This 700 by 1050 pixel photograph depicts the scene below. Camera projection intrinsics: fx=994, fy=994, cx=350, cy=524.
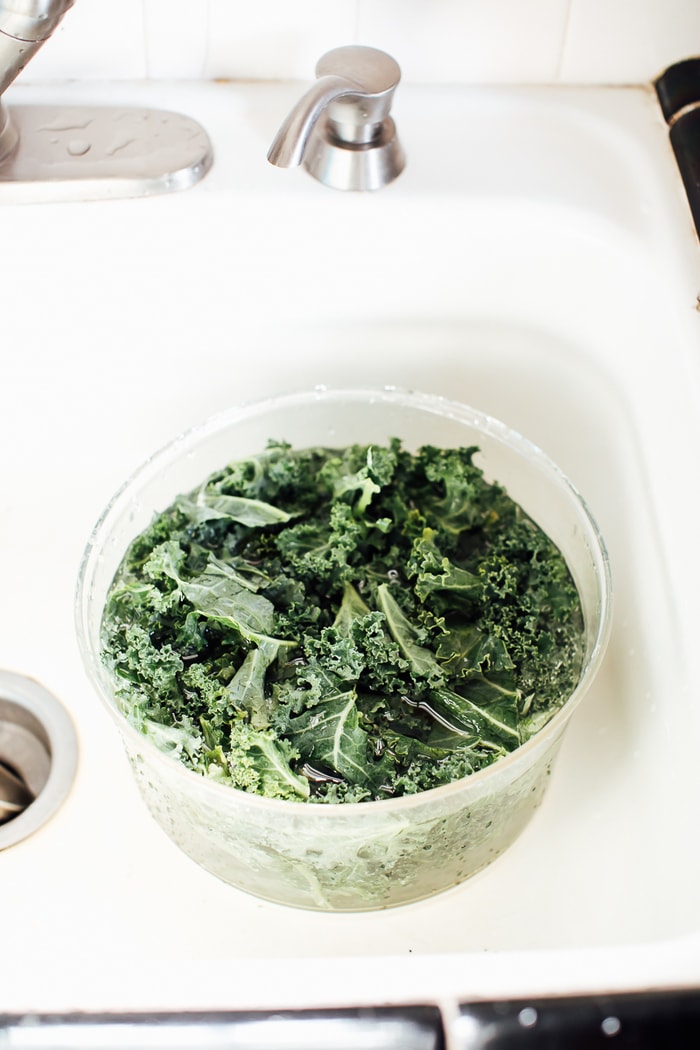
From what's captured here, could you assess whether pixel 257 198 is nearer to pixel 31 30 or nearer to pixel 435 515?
pixel 31 30

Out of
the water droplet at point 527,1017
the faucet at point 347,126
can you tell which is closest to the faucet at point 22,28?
the faucet at point 347,126

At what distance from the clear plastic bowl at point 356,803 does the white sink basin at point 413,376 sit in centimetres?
5

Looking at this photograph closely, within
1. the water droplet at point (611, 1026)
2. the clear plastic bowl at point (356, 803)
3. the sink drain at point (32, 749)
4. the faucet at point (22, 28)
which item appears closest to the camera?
the water droplet at point (611, 1026)

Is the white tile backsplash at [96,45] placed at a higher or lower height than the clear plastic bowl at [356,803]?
higher

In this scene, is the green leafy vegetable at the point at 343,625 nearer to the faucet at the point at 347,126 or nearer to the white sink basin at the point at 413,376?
Answer: the white sink basin at the point at 413,376

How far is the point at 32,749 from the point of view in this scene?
3.19 ft

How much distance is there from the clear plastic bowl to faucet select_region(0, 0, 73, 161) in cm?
34

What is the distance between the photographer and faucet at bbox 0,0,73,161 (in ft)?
2.58

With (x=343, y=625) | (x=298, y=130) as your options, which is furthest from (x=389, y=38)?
(x=343, y=625)

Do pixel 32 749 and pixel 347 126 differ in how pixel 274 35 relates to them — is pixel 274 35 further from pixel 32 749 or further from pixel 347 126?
pixel 32 749

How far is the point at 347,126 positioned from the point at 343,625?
0.48 m

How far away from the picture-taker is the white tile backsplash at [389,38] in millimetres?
996

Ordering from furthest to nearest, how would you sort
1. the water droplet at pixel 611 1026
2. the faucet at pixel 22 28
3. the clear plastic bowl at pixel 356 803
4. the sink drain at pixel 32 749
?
the sink drain at pixel 32 749
the faucet at pixel 22 28
the clear plastic bowl at pixel 356 803
the water droplet at pixel 611 1026

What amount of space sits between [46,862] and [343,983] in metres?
0.41
